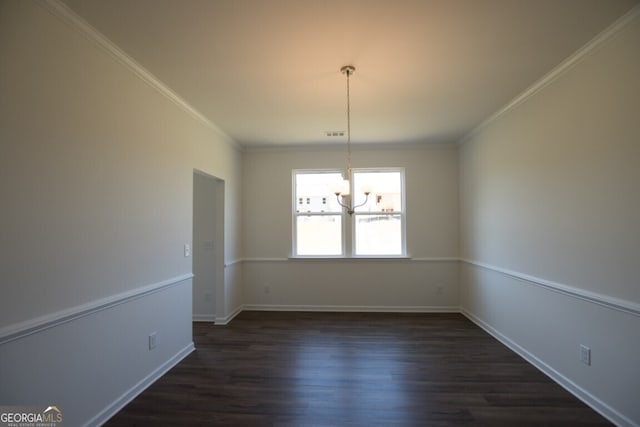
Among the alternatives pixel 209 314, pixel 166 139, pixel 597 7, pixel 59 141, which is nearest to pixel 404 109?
pixel 597 7

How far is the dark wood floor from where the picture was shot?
7.28 ft

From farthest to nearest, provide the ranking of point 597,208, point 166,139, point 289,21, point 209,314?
point 209,314
point 166,139
point 597,208
point 289,21

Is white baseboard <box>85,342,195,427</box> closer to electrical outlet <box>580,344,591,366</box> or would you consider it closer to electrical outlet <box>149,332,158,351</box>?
electrical outlet <box>149,332,158,351</box>

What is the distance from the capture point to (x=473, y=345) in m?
3.53

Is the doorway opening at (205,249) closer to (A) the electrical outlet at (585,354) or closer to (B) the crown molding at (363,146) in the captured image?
(B) the crown molding at (363,146)

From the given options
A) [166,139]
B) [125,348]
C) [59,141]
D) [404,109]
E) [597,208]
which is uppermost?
[404,109]

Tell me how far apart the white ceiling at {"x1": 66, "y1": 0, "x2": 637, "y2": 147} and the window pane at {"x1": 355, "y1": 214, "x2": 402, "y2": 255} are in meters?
2.04

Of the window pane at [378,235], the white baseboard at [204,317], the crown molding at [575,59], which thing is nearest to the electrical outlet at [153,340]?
the white baseboard at [204,317]

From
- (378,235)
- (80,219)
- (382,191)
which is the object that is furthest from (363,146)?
(80,219)

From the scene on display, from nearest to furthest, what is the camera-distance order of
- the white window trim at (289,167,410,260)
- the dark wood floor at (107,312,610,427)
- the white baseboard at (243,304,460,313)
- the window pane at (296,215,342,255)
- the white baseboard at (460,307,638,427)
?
the white baseboard at (460,307,638,427) < the dark wood floor at (107,312,610,427) < the white baseboard at (243,304,460,313) < the white window trim at (289,167,410,260) < the window pane at (296,215,342,255)

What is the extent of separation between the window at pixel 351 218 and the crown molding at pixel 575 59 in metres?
1.94

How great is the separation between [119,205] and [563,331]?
12.4 feet

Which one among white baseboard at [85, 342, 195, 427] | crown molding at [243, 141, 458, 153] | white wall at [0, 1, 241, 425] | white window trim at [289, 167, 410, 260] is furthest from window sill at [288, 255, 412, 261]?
white wall at [0, 1, 241, 425]

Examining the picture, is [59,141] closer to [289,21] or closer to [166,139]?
[166,139]
